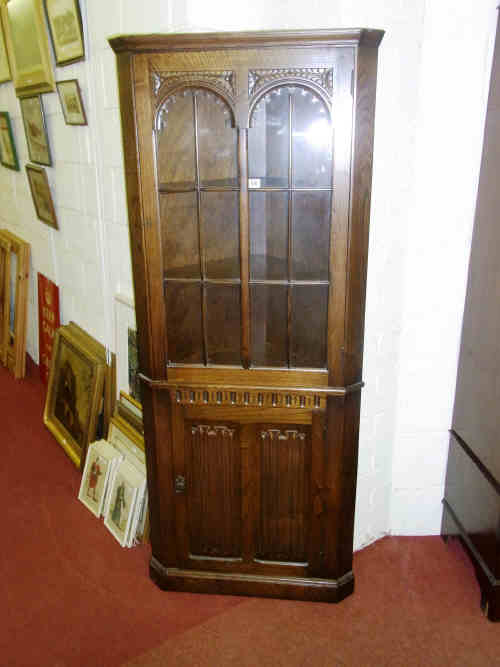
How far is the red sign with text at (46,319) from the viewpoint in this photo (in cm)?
380

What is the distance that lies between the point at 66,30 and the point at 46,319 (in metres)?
1.94

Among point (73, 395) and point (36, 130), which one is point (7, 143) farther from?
point (73, 395)

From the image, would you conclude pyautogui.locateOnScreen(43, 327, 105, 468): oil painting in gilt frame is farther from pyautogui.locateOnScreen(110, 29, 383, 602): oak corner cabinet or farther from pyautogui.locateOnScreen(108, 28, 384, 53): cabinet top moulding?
pyautogui.locateOnScreen(108, 28, 384, 53): cabinet top moulding

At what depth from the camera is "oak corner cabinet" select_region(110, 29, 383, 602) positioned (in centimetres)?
172

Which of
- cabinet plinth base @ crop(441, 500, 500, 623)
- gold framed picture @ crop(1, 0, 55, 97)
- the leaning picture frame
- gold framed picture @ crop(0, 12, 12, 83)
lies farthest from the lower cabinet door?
gold framed picture @ crop(0, 12, 12, 83)

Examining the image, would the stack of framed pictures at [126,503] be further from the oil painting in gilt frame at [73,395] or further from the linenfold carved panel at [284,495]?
the linenfold carved panel at [284,495]

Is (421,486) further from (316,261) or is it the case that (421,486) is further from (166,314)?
(166,314)

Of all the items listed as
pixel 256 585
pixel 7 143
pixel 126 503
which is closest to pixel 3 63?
pixel 7 143

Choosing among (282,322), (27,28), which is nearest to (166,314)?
(282,322)

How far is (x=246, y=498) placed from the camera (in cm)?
219

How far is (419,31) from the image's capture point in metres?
1.97

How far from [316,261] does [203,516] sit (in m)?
1.08

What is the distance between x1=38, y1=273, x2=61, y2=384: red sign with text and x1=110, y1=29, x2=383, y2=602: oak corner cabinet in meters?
1.93

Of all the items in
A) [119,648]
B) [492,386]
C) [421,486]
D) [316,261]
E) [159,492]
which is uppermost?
[316,261]
